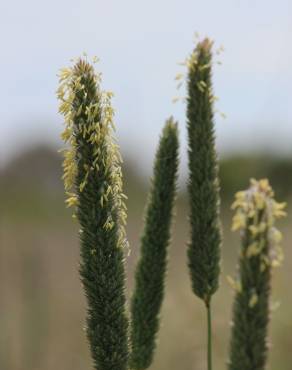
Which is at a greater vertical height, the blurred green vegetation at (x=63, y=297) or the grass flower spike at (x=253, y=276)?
the blurred green vegetation at (x=63, y=297)

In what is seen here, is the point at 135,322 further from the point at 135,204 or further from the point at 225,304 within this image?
the point at 135,204

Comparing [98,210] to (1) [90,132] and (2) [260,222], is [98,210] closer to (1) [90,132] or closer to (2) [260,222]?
(1) [90,132]

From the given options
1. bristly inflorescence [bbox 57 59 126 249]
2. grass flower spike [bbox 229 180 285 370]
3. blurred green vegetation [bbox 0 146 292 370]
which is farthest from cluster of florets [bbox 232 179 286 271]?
bristly inflorescence [bbox 57 59 126 249]

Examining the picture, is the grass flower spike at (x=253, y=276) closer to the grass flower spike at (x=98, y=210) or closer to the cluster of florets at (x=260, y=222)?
the cluster of florets at (x=260, y=222)

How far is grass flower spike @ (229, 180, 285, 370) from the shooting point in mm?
1847

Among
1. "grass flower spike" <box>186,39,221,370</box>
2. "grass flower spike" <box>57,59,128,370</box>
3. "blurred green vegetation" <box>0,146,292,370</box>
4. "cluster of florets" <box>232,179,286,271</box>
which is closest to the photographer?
"cluster of florets" <box>232,179,286,271</box>

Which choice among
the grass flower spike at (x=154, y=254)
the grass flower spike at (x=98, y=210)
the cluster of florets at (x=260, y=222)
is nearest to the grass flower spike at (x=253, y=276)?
the cluster of florets at (x=260, y=222)

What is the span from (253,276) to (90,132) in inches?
29.2

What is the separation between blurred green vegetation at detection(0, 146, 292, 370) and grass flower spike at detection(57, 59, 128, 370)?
1.68ft

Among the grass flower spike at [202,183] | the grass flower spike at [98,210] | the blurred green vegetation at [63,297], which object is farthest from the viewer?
the blurred green vegetation at [63,297]

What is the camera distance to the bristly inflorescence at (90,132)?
2.25 meters

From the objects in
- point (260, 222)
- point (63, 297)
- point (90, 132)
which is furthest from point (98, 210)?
point (63, 297)

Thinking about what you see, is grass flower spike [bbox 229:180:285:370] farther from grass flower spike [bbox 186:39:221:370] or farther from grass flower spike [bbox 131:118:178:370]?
grass flower spike [bbox 131:118:178:370]

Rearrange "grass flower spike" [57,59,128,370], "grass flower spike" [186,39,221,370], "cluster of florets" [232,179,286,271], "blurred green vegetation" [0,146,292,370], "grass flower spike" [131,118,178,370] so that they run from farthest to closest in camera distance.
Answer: "blurred green vegetation" [0,146,292,370], "grass flower spike" [131,118,178,370], "grass flower spike" [186,39,221,370], "grass flower spike" [57,59,128,370], "cluster of florets" [232,179,286,271]
